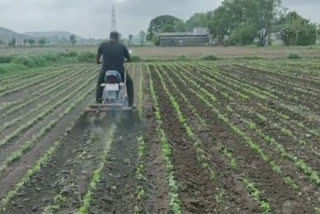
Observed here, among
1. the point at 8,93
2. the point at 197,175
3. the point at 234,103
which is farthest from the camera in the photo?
the point at 8,93

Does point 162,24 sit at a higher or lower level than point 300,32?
higher

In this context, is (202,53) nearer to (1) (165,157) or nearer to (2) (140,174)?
(1) (165,157)

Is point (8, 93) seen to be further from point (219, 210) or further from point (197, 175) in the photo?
point (219, 210)

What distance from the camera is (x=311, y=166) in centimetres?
695

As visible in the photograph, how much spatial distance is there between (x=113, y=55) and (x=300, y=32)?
78723mm

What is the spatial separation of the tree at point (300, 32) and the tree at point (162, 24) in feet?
139

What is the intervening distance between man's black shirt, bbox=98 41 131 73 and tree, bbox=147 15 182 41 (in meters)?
114

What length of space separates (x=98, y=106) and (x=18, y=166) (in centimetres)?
400

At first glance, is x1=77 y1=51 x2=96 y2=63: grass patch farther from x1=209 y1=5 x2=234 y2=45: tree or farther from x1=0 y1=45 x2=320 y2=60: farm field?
x1=209 y1=5 x2=234 y2=45: tree

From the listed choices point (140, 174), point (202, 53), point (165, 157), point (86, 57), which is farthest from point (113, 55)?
point (202, 53)

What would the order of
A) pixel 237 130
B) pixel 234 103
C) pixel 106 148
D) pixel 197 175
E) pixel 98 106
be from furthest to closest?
pixel 234 103, pixel 98 106, pixel 237 130, pixel 106 148, pixel 197 175

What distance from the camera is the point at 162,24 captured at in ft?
445

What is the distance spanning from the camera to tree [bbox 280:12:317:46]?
85.5 m

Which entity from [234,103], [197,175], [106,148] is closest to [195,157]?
[197,175]
